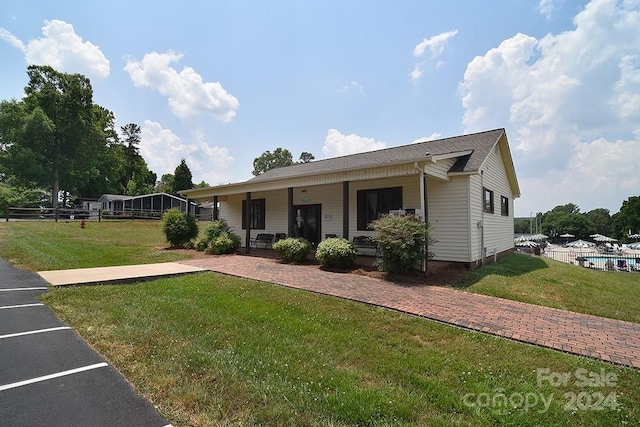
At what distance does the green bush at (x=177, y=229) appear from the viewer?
15.3 metres

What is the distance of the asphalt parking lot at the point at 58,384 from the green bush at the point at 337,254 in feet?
21.1

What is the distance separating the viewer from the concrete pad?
24.2 ft

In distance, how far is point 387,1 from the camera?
10172 millimetres

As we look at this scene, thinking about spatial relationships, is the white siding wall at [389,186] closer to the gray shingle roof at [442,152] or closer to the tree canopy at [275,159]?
the gray shingle roof at [442,152]

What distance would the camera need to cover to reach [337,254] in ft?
31.3

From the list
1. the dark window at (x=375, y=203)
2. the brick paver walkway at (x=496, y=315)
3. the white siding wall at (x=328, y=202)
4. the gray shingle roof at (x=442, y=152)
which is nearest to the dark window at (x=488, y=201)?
the gray shingle roof at (x=442, y=152)

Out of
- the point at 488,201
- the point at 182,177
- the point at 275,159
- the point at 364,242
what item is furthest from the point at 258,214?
the point at 275,159

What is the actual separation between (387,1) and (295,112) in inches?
316

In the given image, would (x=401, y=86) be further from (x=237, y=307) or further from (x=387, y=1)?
(x=237, y=307)

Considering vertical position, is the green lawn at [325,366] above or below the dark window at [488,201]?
below

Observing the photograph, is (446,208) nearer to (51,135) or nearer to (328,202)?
(328,202)

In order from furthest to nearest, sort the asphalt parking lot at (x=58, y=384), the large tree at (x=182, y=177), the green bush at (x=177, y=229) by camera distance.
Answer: the large tree at (x=182, y=177) < the green bush at (x=177, y=229) < the asphalt parking lot at (x=58, y=384)

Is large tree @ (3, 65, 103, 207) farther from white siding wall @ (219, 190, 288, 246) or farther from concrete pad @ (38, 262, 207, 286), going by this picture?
concrete pad @ (38, 262, 207, 286)

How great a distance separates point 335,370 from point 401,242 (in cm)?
523
